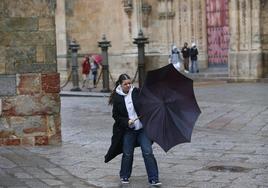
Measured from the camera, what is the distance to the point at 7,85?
1148 centimetres

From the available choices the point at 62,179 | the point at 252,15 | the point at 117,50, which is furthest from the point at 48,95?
the point at 117,50

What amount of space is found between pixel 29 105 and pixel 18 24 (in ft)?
4.69

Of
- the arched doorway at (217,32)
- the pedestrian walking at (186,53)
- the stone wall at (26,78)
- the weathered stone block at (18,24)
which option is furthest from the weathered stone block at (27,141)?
the arched doorway at (217,32)

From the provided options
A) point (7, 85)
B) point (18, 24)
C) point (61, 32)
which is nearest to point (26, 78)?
point (7, 85)

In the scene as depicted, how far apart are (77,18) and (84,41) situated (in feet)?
3.91

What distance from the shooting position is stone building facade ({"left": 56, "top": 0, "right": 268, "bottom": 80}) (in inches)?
985

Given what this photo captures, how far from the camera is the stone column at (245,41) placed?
24891 mm

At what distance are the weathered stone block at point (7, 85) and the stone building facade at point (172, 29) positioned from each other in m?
14.9

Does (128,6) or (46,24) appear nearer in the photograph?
(46,24)

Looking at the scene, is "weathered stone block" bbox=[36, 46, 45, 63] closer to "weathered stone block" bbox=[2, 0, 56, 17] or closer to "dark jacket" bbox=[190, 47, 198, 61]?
"weathered stone block" bbox=[2, 0, 56, 17]

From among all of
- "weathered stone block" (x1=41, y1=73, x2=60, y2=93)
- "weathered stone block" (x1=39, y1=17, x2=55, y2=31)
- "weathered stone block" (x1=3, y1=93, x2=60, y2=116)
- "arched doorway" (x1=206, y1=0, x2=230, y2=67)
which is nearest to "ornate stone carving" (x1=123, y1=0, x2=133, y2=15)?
"arched doorway" (x1=206, y1=0, x2=230, y2=67)

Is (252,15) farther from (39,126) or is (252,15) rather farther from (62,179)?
(62,179)

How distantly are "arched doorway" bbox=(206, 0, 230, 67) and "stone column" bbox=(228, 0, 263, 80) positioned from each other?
8.85 ft

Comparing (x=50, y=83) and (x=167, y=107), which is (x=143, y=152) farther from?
(x=50, y=83)
